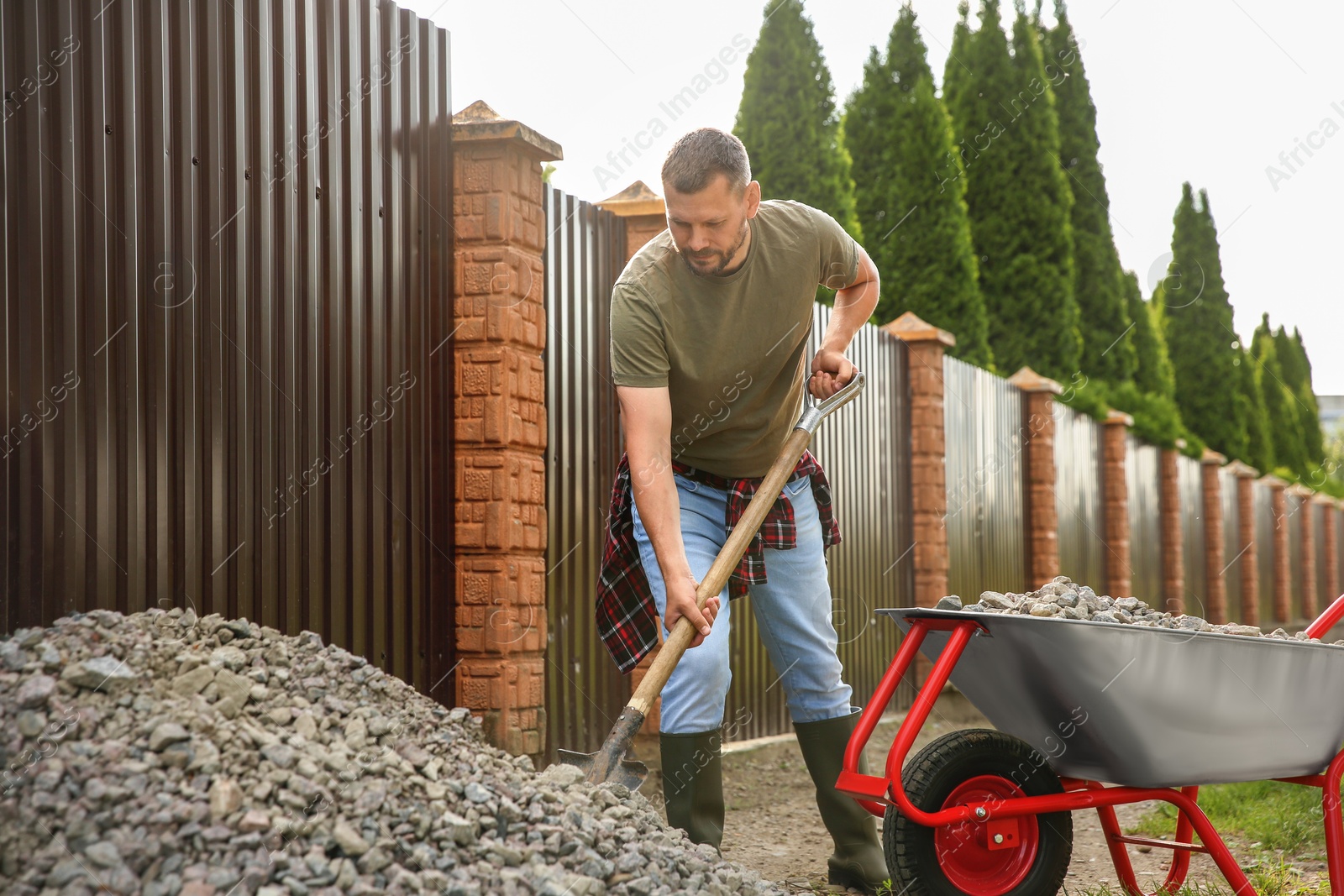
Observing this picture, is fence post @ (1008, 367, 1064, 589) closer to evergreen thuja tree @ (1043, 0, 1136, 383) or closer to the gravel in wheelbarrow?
the gravel in wheelbarrow

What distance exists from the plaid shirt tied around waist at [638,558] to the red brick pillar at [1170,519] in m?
14.7

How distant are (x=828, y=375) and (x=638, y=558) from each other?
735mm

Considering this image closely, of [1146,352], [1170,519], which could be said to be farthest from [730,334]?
[1146,352]

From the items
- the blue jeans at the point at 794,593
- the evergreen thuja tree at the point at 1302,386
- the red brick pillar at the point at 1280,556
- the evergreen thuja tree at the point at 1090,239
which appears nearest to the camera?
the blue jeans at the point at 794,593

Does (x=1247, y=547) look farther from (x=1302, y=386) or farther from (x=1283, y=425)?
(x=1302, y=386)

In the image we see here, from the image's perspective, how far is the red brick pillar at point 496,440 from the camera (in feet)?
13.0

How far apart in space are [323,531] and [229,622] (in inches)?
28.8

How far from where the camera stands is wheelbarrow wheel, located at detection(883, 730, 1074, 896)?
98.9 inches

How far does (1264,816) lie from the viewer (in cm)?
404

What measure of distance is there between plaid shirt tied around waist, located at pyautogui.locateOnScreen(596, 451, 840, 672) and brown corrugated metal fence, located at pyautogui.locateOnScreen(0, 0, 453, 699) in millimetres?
887

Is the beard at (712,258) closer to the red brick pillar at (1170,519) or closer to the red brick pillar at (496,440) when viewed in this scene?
the red brick pillar at (496,440)

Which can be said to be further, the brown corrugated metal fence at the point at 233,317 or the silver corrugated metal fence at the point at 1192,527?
the silver corrugated metal fence at the point at 1192,527

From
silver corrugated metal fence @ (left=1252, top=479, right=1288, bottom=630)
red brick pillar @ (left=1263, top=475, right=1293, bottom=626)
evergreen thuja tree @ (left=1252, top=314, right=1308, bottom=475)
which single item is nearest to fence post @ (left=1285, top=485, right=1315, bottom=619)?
red brick pillar @ (left=1263, top=475, right=1293, bottom=626)

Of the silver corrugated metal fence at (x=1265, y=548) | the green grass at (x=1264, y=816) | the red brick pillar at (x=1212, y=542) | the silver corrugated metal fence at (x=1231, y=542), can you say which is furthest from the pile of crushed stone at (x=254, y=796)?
the silver corrugated metal fence at (x=1265, y=548)
